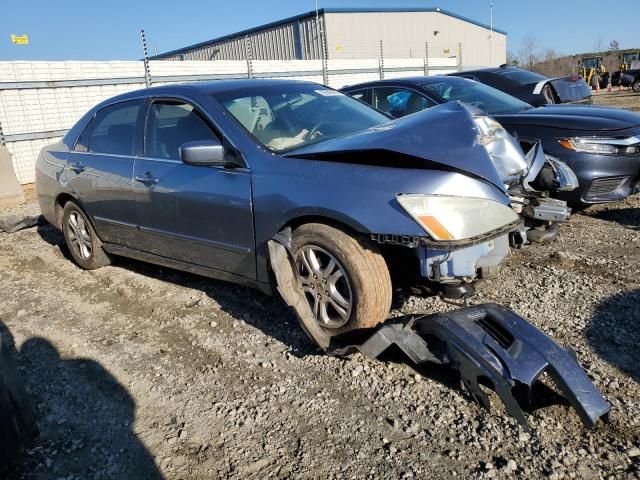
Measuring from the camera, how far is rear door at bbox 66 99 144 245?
420 cm

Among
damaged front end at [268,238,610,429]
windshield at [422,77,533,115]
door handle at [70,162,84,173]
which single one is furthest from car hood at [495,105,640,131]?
door handle at [70,162,84,173]

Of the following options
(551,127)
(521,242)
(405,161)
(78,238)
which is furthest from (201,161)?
(551,127)

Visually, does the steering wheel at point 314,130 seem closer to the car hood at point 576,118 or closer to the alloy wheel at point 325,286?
the alloy wheel at point 325,286

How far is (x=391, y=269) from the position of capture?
3.30 m

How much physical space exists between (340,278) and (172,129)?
5.95 ft

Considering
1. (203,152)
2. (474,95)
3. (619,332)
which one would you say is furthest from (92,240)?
(474,95)

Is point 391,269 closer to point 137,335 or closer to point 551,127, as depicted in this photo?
point 137,335

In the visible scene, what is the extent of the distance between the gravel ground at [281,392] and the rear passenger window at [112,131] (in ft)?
3.96

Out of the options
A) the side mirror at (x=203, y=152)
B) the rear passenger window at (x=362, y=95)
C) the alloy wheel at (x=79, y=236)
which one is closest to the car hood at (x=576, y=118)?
the rear passenger window at (x=362, y=95)

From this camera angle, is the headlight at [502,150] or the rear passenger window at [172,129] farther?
the rear passenger window at [172,129]

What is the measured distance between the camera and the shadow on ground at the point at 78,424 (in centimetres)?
233

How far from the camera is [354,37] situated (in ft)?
110

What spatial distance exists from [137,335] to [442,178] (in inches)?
89.5

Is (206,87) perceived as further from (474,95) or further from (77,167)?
(474,95)
